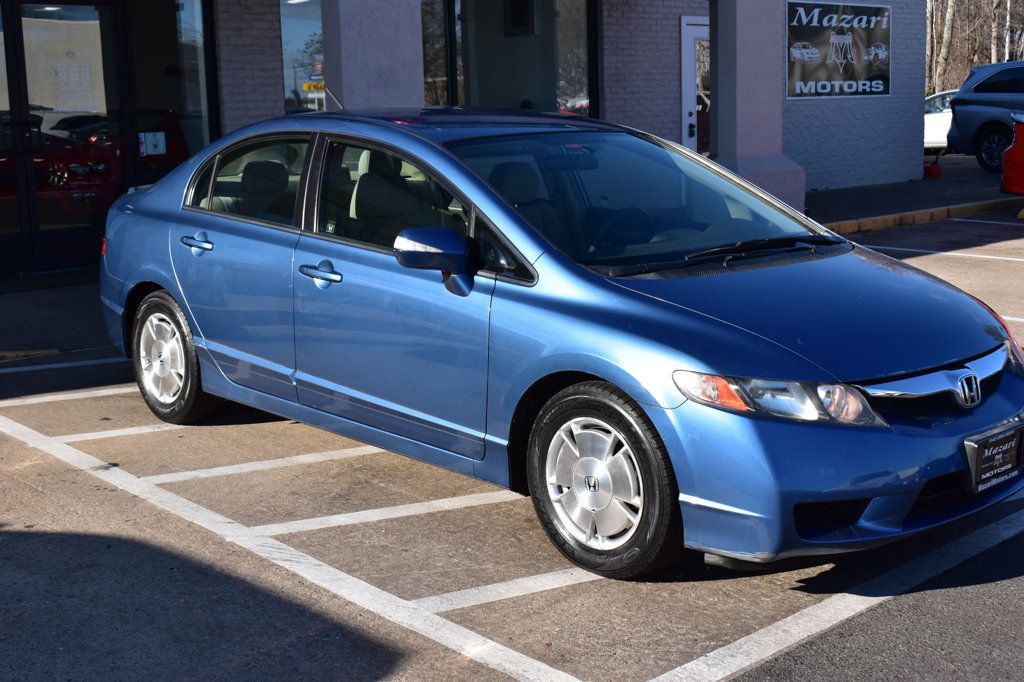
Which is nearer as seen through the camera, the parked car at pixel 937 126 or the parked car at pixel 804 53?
the parked car at pixel 804 53

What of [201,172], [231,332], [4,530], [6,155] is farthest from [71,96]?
[4,530]

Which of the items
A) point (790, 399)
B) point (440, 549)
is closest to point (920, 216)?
point (440, 549)

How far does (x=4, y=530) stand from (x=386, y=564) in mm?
1578

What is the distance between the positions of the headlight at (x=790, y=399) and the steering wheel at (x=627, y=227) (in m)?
1.01

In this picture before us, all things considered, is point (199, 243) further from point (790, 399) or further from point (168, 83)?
point (168, 83)

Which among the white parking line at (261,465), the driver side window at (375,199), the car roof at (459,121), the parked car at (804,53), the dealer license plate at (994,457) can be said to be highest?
the parked car at (804,53)

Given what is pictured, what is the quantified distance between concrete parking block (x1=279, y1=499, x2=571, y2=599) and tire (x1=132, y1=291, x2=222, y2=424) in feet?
5.53

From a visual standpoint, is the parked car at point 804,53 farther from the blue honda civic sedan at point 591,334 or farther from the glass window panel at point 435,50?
the blue honda civic sedan at point 591,334

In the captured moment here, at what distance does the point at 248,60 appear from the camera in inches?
506

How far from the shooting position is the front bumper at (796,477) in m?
4.03

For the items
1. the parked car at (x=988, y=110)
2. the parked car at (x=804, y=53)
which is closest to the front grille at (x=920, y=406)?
the parked car at (x=804, y=53)

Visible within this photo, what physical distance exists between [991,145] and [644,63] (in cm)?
936

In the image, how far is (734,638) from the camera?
13.2 ft

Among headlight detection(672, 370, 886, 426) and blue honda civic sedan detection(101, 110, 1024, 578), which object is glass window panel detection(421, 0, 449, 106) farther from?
headlight detection(672, 370, 886, 426)
